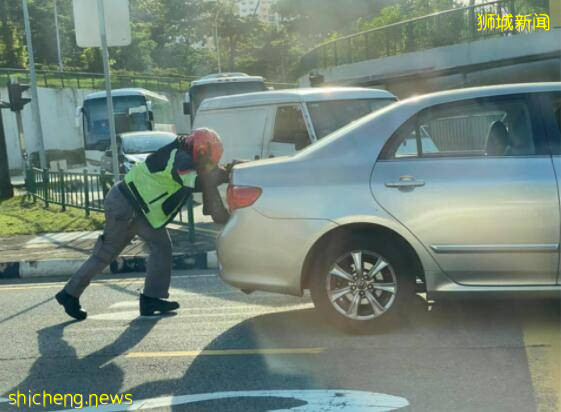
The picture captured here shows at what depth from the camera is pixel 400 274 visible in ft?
17.3

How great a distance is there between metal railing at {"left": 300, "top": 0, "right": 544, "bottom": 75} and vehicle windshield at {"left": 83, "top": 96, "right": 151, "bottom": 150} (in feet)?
25.6

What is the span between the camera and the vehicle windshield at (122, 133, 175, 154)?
20312 millimetres

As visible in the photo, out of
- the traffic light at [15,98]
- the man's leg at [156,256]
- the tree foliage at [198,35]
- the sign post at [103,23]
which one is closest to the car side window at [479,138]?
the man's leg at [156,256]

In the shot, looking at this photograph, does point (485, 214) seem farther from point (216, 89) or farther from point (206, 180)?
point (216, 89)

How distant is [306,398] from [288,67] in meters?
62.0

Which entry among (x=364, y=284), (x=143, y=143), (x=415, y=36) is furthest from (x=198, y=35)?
(x=364, y=284)

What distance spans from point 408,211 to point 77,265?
4.99 m

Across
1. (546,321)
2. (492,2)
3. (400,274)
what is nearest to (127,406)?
(400,274)

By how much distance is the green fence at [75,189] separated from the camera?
1241 cm

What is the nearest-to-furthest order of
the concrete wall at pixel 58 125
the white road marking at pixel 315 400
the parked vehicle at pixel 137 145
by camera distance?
the white road marking at pixel 315 400
the parked vehicle at pixel 137 145
the concrete wall at pixel 58 125

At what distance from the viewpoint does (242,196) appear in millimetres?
5516

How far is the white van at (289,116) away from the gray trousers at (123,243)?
4184mm

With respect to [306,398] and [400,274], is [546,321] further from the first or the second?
[306,398]

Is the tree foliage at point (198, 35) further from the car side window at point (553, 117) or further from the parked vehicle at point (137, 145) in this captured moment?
the car side window at point (553, 117)
